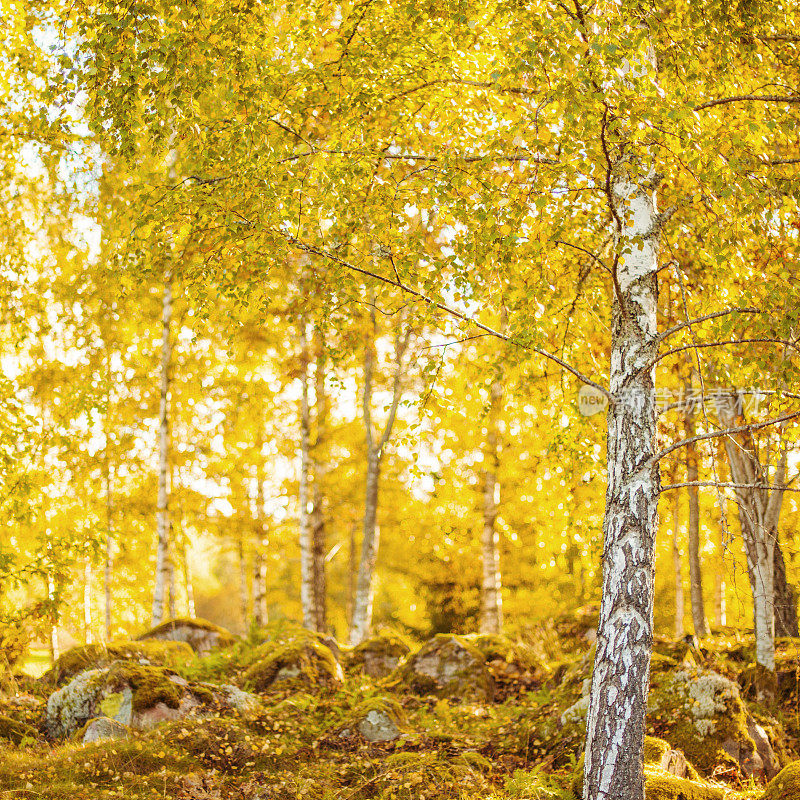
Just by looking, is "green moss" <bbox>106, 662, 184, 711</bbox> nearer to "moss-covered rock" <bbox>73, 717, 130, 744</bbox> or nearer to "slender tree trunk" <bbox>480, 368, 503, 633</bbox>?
"moss-covered rock" <bbox>73, 717, 130, 744</bbox>

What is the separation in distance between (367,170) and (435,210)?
1031 millimetres

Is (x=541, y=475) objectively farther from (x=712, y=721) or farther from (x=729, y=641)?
(x=712, y=721)

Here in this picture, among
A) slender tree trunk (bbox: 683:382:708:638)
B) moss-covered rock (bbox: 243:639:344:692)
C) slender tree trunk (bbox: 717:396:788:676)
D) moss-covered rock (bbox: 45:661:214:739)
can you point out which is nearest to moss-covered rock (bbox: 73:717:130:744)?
moss-covered rock (bbox: 45:661:214:739)

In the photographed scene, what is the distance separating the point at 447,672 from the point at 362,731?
2.27 meters

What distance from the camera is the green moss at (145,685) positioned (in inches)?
272

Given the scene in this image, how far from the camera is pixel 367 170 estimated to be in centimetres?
481

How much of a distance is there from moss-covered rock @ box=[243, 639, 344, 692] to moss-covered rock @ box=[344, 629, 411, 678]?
118cm

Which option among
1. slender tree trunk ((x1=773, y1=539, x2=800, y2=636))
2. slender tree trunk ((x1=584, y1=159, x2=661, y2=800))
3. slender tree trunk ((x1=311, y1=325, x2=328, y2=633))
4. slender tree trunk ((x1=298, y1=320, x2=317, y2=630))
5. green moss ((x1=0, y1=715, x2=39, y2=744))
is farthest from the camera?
slender tree trunk ((x1=311, y1=325, x2=328, y2=633))

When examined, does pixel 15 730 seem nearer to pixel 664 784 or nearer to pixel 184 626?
pixel 184 626

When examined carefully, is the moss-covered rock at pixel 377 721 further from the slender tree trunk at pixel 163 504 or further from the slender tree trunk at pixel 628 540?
the slender tree trunk at pixel 163 504

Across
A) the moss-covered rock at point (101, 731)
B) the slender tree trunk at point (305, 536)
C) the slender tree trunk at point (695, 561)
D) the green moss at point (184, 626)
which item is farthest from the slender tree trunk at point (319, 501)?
the moss-covered rock at point (101, 731)

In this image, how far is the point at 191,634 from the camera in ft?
35.7

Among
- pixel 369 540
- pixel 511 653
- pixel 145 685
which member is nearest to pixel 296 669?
pixel 145 685

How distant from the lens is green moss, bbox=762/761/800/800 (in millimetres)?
4695
